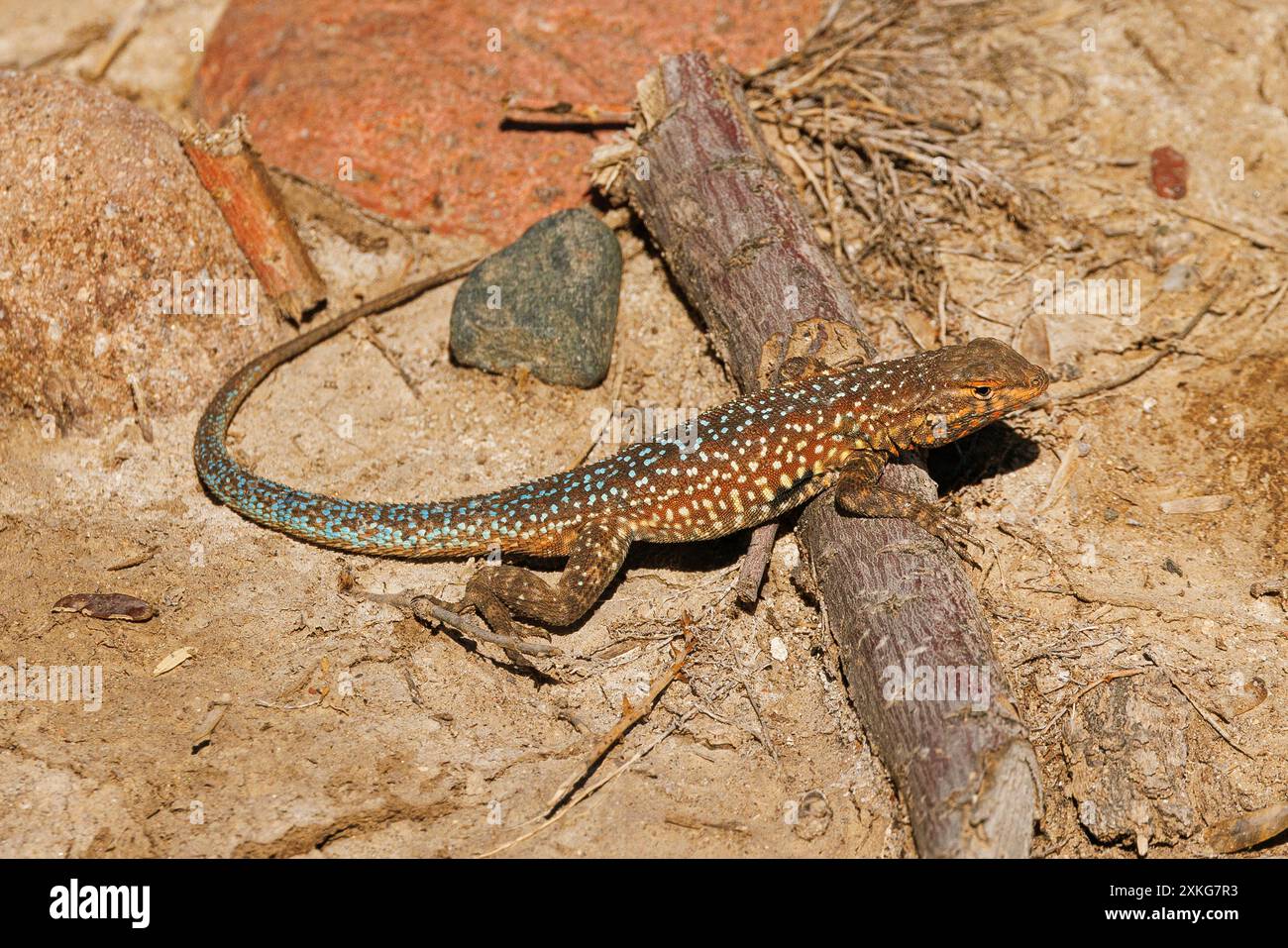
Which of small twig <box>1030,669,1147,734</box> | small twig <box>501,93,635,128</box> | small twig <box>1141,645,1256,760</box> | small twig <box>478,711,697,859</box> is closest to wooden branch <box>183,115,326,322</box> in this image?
small twig <box>501,93,635,128</box>

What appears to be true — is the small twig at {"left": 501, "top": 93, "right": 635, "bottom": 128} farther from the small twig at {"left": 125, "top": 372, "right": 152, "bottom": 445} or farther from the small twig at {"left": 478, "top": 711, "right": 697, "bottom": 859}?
the small twig at {"left": 478, "top": 711, "right": 697, "bottom": 859}

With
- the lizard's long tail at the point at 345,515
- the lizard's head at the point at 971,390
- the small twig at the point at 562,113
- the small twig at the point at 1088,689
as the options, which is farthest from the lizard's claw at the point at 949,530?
the small twig at the point at 562,113

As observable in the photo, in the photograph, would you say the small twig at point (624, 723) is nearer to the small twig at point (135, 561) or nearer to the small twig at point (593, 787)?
the small twig at point (593, 787)

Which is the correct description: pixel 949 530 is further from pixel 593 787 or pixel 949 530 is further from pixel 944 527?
pixel 593 787

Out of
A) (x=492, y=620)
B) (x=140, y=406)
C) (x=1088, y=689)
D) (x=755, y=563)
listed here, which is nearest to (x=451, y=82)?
(x=140, y=406)

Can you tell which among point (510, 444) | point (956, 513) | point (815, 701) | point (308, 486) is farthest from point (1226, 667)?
point (308, 486)

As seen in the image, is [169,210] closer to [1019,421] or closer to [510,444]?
[510,444]

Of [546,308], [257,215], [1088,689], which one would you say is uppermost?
[257,215]
